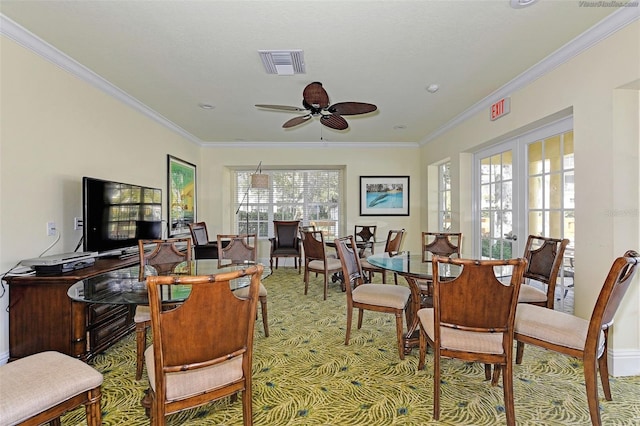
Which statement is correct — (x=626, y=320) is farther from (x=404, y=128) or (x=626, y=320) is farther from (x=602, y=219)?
(x=404, y=128)

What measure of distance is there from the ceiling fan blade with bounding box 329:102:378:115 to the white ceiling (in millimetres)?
333

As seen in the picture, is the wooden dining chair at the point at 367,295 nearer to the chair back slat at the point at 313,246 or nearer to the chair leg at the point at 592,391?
the chair leg at the point at 592,391

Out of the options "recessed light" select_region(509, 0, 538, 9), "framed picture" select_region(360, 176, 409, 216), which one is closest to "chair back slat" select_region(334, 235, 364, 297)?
"recessed light" select_region(509, 0, 538, 9)

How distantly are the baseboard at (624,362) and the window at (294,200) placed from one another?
509cm

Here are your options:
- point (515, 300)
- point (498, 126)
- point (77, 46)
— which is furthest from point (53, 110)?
point (498, 126)

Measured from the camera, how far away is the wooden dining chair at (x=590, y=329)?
1708 millimetres

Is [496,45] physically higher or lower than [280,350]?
higher

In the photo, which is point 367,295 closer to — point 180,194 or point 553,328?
point 553,328

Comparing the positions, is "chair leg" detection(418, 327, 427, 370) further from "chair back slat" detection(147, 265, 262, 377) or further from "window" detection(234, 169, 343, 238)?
"window" detection(234, 169, 343, 238)

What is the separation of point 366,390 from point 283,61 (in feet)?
8.94

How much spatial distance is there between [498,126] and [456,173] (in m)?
1.20

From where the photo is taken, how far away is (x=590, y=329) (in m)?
1.81

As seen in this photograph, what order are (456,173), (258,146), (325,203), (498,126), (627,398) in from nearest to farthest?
(627,398)
(498,126)
(456,173)
(258,146)
(325,203)

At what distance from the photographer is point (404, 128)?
17.6ft
